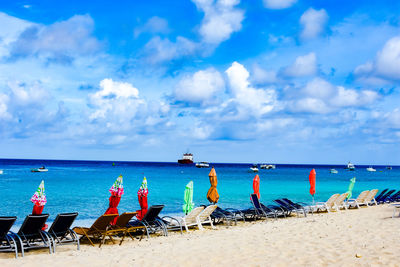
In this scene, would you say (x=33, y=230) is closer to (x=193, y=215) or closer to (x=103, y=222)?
(x=103, y=222)

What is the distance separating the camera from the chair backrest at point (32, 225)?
7.74m

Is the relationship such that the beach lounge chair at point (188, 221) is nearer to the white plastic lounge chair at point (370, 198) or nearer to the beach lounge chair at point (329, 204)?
the beach lounge chair at point (329, 204)

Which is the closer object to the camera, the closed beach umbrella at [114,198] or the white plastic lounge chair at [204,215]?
the closed beach umbrella at [114,198]

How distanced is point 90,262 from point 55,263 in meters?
0.60

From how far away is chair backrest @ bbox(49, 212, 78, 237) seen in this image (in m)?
8.11

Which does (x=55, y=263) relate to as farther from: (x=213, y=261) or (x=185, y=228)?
(x=185, y=228)

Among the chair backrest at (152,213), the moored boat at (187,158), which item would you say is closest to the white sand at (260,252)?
the chair backrest at (152,213)

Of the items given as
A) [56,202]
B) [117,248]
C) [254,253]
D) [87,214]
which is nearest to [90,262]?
[117,248]

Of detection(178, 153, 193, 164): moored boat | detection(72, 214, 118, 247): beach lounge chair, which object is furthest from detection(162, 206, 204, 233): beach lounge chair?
detection(178, 153, 193, 164): moored boat

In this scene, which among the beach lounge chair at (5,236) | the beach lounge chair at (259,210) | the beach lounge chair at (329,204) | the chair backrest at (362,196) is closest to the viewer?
the beach lounge chair at (5,236)

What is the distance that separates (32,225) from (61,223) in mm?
587

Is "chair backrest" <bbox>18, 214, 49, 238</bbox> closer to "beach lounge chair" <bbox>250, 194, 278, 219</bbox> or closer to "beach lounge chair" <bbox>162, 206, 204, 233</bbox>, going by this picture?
"beach lounge chair" <bbox>162, 206, 204, 233</bbox>

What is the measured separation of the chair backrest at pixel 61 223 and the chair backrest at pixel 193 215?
3.80 metres

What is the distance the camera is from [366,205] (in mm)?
17656
